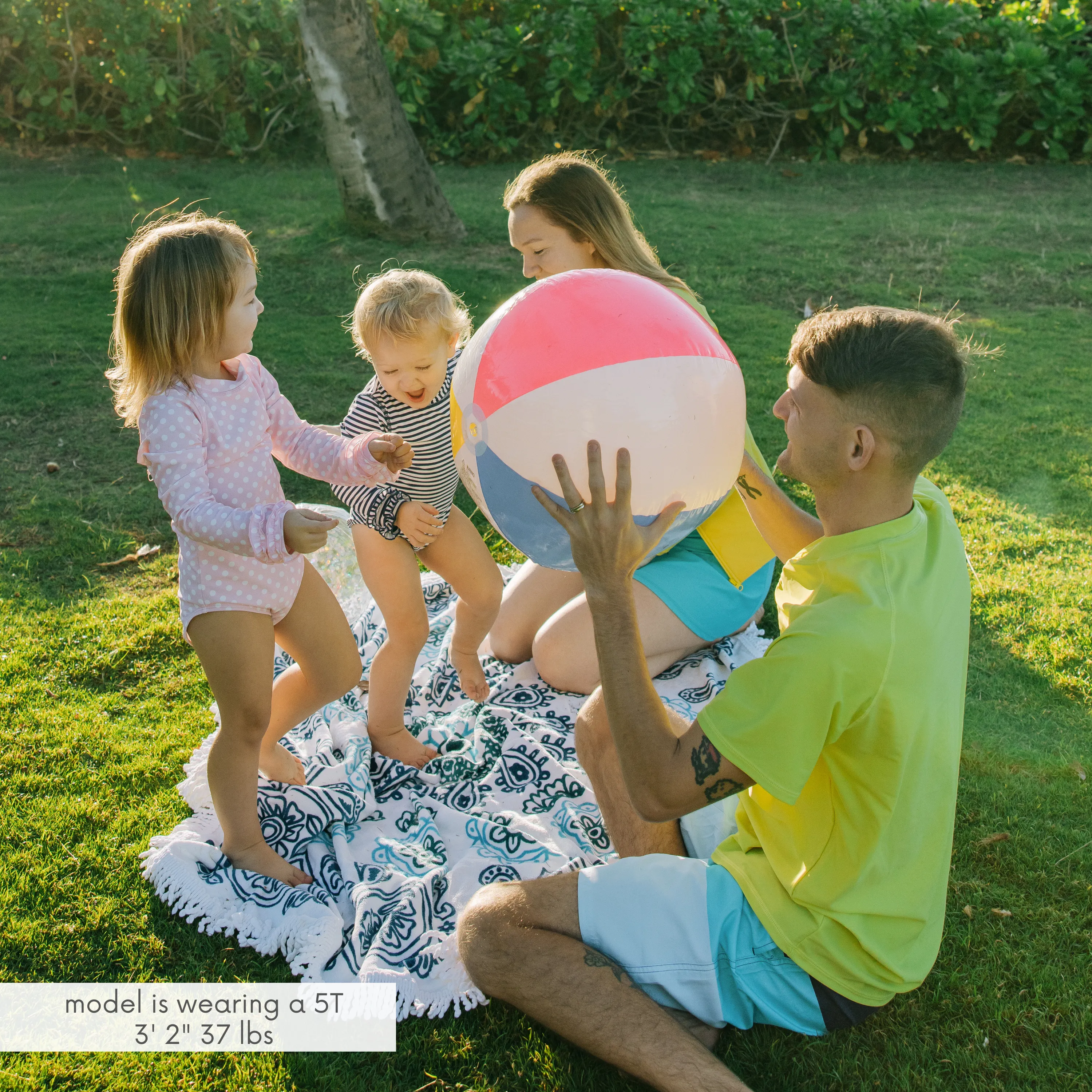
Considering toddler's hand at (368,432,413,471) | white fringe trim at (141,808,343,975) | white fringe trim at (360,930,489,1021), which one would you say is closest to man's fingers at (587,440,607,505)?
toddler's hand at (368,432,413,471)

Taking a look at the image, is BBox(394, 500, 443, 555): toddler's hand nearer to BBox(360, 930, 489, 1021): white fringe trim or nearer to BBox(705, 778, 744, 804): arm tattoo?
BBox(360, 930, 489, 1021): white fringe trim

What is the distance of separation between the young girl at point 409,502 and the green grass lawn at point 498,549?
31.4 inches

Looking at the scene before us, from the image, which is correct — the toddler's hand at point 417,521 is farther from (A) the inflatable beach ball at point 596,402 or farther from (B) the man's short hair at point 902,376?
(B) the man's short hair at point 902,376

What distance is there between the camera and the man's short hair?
7.10 ft

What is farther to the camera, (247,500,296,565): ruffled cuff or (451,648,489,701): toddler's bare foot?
(451,648,489,701): toddler's bare foot

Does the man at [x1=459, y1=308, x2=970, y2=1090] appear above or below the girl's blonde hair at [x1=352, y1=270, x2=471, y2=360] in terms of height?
below

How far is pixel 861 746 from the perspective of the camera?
83.4 inches

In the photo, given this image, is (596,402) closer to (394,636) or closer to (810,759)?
(810,759)

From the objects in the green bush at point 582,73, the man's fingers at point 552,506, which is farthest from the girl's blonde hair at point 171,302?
the green bush at point 582,73

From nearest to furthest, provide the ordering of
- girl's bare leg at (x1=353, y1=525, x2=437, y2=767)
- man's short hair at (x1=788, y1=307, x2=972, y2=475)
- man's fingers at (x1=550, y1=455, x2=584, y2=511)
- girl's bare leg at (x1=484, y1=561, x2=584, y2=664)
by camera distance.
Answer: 1. man's short hair at (x1=788, y1=307, x2=972, y2=475)
2. man's fingers at (x1=550, y1=455, x2=584, y2=511)
3. girl's bare leg at (x1=353, y1=525, x2=437, y2=767)
4. girl's bare leg at (x1=484, y1=561, x2=584, y2=664)

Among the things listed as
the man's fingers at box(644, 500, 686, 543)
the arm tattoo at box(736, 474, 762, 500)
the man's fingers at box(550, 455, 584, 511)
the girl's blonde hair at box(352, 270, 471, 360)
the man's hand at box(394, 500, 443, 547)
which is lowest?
the man's hand at box(394, 500, 443, 547)

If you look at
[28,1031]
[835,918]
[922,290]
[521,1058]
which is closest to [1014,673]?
[835,918]

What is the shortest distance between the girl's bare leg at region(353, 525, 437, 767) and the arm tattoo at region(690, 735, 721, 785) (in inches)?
62.5

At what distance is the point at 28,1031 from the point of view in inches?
100
